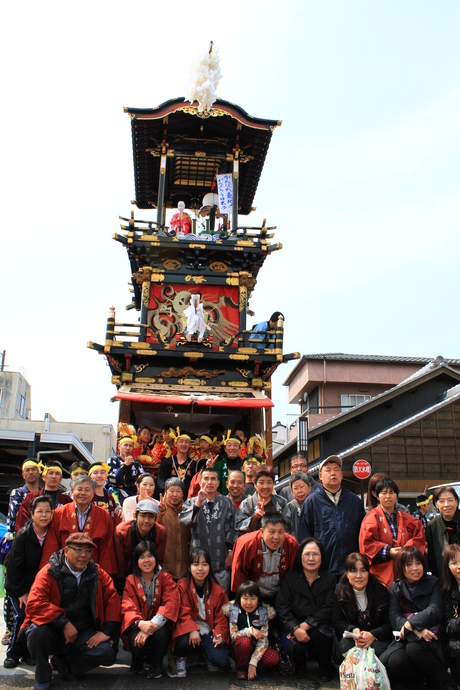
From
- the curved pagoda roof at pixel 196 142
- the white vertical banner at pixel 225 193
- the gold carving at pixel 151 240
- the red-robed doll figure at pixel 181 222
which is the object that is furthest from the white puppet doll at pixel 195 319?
the curved pagoda roof at pixel 196 142

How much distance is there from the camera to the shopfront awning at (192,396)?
37.9ft

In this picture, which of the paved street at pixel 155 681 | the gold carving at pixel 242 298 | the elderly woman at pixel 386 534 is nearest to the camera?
the paved street at pixel 155 681

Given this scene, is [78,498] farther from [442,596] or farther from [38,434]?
[38,434]

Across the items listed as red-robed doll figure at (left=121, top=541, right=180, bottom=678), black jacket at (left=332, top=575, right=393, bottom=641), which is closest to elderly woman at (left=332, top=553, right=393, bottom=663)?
black jacket at (left=332, top=575, right=393, bottom=641)

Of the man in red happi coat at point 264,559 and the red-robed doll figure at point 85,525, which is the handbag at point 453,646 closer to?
the man in red happi coat at point 264,559

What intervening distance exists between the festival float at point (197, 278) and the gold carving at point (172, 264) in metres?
0.03

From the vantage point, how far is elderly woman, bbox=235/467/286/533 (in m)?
5.63

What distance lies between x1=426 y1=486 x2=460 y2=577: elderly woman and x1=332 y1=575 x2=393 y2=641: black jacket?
75 centimetres

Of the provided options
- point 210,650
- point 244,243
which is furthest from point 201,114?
point 210,650

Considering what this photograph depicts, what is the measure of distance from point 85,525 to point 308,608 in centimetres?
211

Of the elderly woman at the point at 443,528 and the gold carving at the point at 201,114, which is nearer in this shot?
the elderly woman at the point at 443,528

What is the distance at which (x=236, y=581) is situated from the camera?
17.4 ft

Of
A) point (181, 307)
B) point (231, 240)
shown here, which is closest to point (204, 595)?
point (181, 307)

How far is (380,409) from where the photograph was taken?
786 inches
